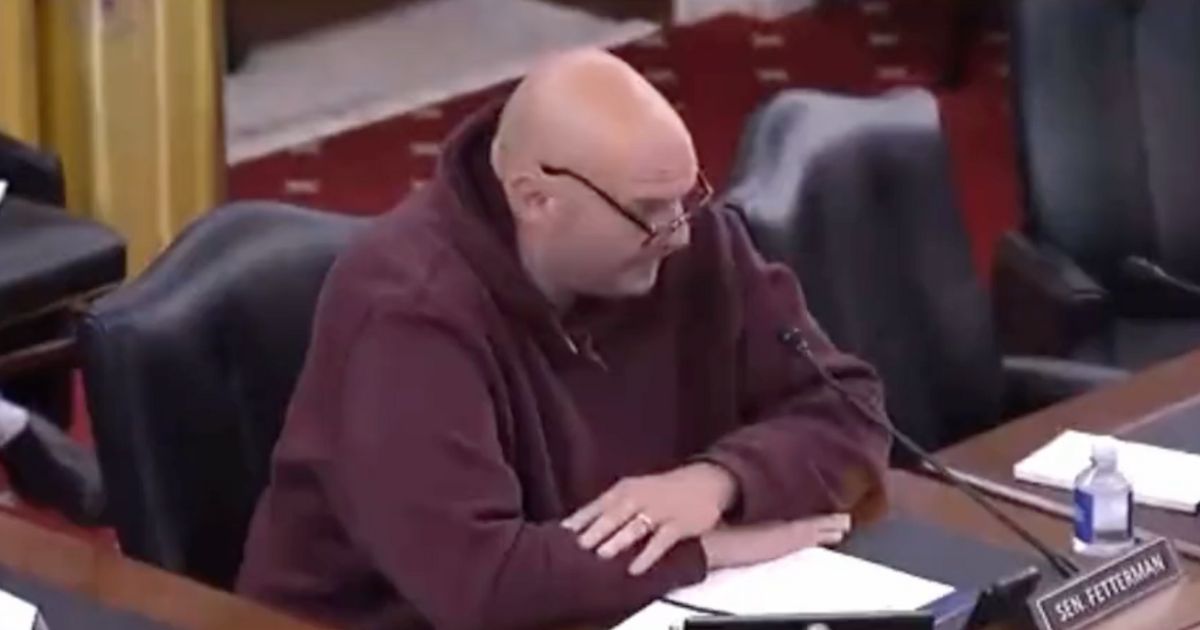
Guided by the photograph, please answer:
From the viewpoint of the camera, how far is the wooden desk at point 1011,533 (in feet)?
7.13

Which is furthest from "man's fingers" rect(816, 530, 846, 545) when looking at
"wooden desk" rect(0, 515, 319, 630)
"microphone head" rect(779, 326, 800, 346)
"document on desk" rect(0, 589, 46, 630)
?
Answer: "document on desk" rect(0, 589, 46, 630)

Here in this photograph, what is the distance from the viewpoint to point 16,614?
204cm

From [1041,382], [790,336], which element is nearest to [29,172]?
[1041,382]

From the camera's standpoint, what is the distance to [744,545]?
2273mm

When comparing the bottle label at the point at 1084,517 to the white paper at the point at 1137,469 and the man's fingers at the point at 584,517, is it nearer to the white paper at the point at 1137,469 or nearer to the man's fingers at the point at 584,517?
the white paper at the point at 1137,469

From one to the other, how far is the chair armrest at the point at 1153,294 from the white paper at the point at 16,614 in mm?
2053

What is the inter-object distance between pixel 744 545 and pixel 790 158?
33.4 inches

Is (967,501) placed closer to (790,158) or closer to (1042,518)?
(1042,518)

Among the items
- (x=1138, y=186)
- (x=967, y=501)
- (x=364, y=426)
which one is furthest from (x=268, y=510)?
(x=1138, y=186)

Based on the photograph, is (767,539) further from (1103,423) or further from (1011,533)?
(1103,423)

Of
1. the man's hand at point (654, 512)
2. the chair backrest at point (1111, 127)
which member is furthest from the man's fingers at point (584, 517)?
the chair backrest at point (1111, 127)

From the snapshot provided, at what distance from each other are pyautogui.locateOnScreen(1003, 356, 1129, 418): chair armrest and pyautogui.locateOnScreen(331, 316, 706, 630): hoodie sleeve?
1.14m

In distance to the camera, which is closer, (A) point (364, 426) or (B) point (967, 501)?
(A) point (364, 426)

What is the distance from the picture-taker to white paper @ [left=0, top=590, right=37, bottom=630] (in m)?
2.03
